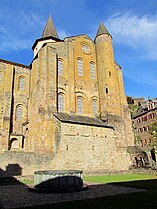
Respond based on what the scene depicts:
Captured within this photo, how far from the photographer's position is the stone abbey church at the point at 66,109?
2039 cm

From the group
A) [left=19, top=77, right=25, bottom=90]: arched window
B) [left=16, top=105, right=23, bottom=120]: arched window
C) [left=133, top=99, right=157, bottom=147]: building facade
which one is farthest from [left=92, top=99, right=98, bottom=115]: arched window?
[left=133, top=99, right=157, bottom=147]: building facade

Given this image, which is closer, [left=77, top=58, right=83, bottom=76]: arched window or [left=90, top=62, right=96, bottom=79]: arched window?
[left=77, top=58, right=83, bottom=76]: arched window

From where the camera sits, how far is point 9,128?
84.7 feet

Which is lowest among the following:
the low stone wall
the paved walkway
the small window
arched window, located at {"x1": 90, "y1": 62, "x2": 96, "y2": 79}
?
the paved walkway

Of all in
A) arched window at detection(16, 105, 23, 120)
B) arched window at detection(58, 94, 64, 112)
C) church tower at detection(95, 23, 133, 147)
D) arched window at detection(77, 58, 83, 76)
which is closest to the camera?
arched window at detection(58, 94, 64, 112)

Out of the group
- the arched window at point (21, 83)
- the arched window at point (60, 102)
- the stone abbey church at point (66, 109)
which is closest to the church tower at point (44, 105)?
the stone abbey church at point (66, 109)

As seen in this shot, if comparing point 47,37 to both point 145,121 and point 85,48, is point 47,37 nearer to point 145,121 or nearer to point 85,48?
point 85,48

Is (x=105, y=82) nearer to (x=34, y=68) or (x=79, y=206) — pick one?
(x=34, y=68)

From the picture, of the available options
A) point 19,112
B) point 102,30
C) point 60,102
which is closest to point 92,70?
point 102,30

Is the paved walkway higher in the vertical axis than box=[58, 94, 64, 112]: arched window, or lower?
lower

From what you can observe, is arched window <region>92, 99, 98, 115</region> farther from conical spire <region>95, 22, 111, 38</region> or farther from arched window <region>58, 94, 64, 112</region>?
conical spire <region>95, 22, 111, 38</region>

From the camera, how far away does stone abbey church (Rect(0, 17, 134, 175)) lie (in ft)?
66.9

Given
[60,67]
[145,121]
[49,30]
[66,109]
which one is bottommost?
[66,109]

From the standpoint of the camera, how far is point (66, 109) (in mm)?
25938
